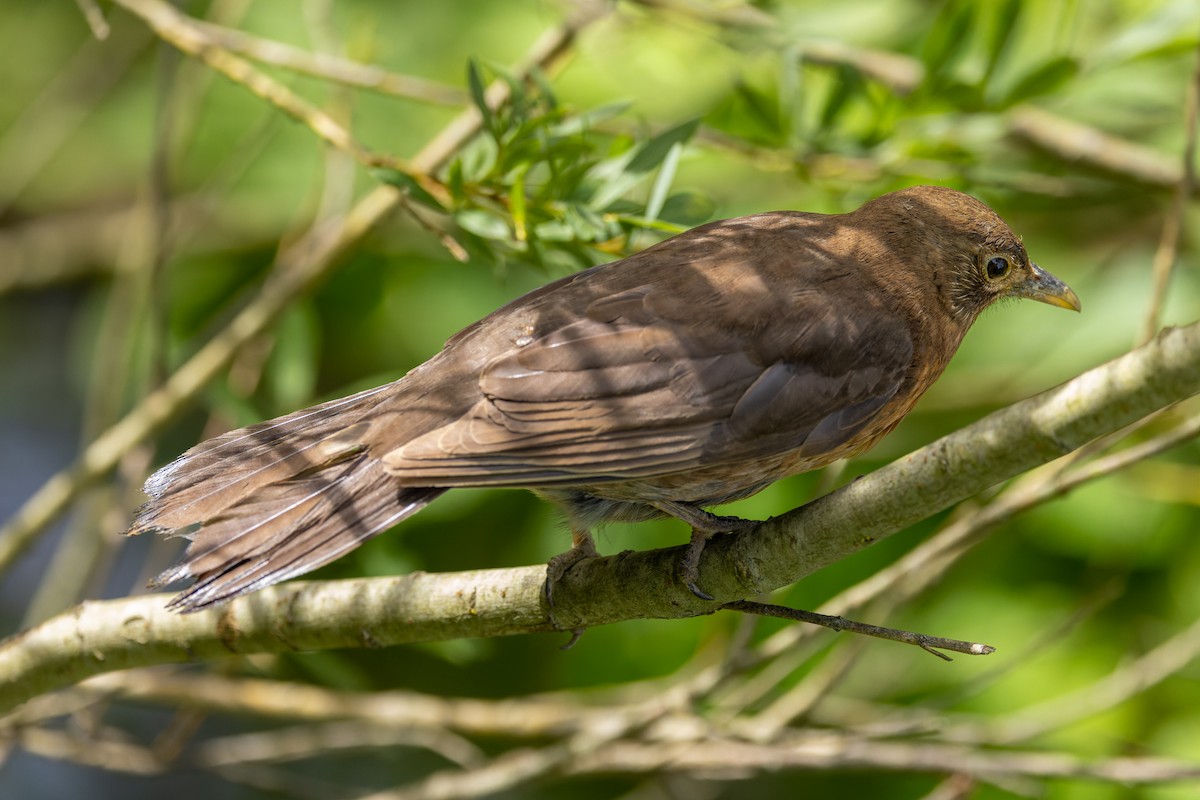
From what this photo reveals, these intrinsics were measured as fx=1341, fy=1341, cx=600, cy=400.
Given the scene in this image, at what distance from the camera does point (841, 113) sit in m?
3.89

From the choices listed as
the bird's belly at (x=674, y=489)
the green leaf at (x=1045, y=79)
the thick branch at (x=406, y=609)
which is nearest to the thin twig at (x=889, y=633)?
the thick branch at (x=406, y=609)

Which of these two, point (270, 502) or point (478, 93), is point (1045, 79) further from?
point (270, 502)

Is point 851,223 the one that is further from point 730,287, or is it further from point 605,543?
point 605,543

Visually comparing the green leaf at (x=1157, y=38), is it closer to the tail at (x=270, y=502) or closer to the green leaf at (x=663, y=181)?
the green leaf at (x=663, y=181)

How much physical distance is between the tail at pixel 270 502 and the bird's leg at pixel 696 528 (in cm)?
52

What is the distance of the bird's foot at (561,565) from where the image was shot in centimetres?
278

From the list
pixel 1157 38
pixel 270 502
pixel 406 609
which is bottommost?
pixel 406 609

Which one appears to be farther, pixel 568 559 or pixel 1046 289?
pixel 1046 289

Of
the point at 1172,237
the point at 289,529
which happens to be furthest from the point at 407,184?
the point at 1172,237

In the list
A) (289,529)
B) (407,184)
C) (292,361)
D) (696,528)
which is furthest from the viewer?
(292,361)

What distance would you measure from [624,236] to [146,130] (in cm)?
314

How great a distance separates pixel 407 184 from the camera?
3111 mm

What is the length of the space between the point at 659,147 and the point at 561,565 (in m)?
1.02

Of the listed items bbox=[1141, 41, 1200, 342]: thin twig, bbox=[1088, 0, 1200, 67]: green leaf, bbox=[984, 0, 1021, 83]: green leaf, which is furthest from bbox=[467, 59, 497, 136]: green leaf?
bbox=[1088, 0, 1200, 67]: green leaf
